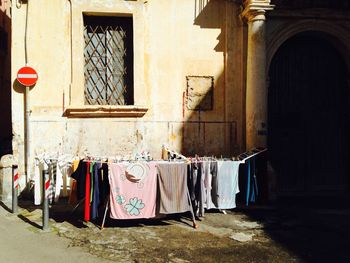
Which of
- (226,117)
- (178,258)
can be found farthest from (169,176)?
(226,117)

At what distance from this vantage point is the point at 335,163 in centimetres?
990

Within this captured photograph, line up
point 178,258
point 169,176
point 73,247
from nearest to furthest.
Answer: point 178,258 < point 73,247 < point 169,176

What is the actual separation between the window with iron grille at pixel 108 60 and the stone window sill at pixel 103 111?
1.26 ft

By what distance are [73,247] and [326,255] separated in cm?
367

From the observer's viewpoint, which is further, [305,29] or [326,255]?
[305,29]

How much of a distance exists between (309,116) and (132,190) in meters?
5.62

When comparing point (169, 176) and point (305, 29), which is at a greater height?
point (305, 29)

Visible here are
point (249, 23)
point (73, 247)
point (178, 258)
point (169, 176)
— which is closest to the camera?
point (178, 258)

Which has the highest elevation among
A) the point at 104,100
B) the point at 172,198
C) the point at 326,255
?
the point at 104,100

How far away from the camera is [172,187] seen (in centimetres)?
653

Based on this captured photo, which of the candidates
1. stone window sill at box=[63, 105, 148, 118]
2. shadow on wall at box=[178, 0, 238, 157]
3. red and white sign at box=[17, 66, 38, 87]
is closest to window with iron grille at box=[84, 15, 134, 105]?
stone window sill at box=[63, 105, 148, 118]

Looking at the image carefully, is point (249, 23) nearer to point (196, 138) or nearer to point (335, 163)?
point (196, 138)

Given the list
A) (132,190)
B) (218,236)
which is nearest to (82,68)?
(132,190)

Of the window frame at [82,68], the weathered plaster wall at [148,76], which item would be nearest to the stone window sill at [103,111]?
the window frame at [82,68]
